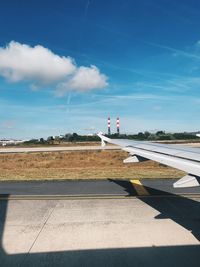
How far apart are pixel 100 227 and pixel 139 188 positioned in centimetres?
574

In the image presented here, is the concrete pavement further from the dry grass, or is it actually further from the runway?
the dry grass

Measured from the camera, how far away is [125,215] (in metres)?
10.3

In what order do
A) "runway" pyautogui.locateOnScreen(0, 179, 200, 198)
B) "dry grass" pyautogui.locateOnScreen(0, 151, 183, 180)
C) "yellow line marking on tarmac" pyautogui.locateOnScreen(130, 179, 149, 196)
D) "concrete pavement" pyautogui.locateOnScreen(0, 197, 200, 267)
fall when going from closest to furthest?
1. "concrete pavement" pyautogui.locateOnScreen(0, 197, 200, 267)
2. "yellow line marking on tarmac" pyautogui.locateOnScreen(130, 179, 149, 196)
3. "runway" pyautogui.locateOnScreen(0, 179, 200, 198)
4. "dry grass" pyautogui.locateOnScreen(0, 151, 183, 180)

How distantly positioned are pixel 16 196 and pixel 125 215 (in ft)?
17.2

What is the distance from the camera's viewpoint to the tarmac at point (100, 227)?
7066 millimetres

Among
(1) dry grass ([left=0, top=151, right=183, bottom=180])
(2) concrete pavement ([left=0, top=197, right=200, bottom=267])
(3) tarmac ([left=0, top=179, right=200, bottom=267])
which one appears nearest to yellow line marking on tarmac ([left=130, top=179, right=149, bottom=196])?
(3) tarmac ([left=0, top=179, right=200, bottom=267])

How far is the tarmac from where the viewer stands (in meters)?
7.07

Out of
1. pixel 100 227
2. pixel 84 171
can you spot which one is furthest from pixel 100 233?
pixel 84 171

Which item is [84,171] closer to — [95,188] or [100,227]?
[95,188]

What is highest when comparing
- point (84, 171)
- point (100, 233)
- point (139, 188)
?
point (84, 171)

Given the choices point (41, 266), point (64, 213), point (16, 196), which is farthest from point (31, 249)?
point (16, 196)

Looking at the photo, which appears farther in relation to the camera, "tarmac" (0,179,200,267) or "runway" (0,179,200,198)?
"runway" (0,179,200,198)

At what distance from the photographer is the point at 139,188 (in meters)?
14.6

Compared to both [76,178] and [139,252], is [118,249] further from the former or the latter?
[76,178]
